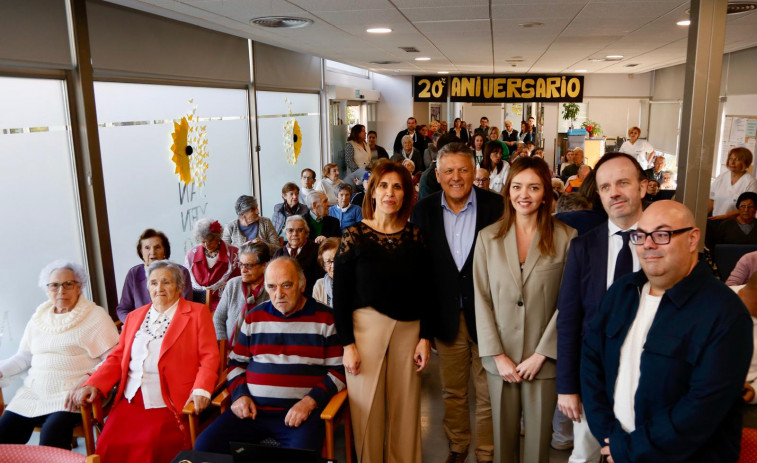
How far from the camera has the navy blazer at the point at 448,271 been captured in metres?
2.91

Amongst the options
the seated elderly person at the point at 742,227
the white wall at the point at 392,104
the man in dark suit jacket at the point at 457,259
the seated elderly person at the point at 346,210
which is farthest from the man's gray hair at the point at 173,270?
the white wall at the point at 392,104

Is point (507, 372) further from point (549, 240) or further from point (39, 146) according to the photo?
point (39, 146)

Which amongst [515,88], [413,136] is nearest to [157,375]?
[413,136]

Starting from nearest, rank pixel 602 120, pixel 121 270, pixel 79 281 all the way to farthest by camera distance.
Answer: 1. pixel 79 281
2. pixel 121 270
3. pixel 602 120

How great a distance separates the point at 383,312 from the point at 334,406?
0.53 meters

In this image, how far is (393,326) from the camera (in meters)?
2.79

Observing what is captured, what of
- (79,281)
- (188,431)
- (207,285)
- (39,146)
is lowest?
(188,431)

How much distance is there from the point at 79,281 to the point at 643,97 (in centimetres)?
1558

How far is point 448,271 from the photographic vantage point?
2.91 m

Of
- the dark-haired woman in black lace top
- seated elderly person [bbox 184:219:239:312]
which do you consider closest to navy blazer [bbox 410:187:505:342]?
the dark-haired woman in black lace top

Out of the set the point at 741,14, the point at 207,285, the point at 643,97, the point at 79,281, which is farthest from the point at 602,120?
the point at 79,281

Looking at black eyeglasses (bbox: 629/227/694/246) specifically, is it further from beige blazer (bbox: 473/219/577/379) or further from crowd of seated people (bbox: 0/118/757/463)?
beige blazer (bbox: 473/219/577/379)

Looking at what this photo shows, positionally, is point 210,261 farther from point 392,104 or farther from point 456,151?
point 392,104

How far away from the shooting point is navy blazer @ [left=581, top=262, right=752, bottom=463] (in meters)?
1.76
